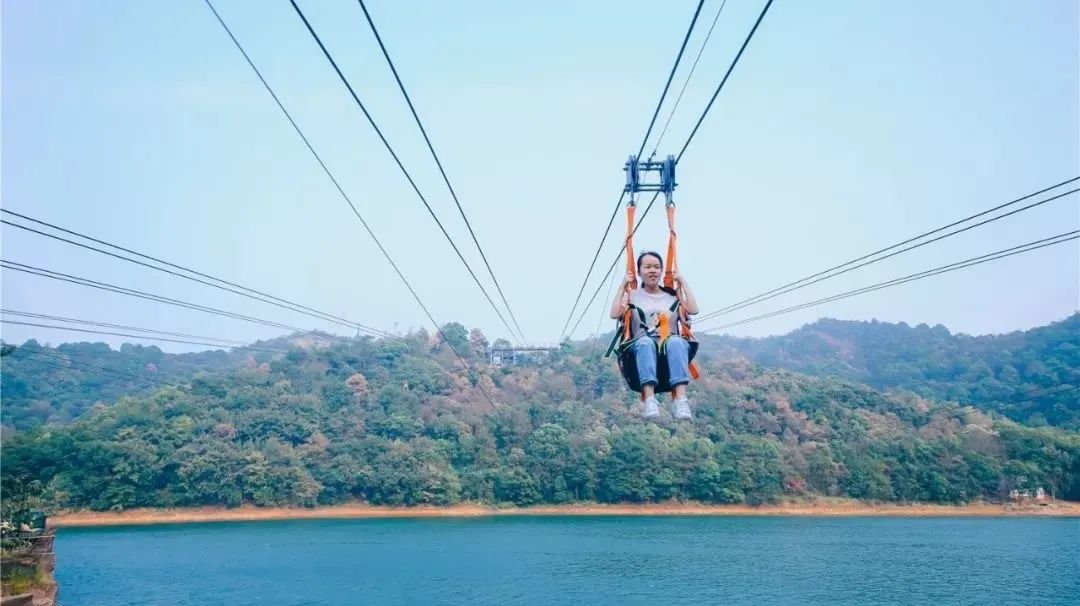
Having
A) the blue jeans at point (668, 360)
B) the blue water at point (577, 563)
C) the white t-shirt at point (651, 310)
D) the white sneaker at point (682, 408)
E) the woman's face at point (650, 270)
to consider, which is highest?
the woman's face at point (650, 270)

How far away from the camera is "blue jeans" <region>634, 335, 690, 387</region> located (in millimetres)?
7121

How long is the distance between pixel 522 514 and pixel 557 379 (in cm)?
2081

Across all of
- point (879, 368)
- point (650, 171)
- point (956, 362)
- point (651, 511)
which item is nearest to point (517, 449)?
point (651, 511)

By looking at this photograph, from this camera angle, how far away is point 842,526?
51.4m

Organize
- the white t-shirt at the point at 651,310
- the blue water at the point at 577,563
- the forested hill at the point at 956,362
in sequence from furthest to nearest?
the forested hill at the point at 956,362 < the blue water at the point at 577,563 < the white t-shirt at the point at 651,310

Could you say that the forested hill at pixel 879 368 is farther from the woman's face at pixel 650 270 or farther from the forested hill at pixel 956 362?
the woman's face at pixel 650 270

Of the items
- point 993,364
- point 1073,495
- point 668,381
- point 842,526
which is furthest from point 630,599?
point 993,364

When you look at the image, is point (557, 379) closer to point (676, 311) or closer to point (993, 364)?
point (993, 364)

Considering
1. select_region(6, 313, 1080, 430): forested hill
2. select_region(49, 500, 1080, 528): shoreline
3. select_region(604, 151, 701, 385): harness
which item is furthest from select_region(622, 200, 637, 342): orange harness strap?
select_region(6, 313, 1080, 430): forested hill

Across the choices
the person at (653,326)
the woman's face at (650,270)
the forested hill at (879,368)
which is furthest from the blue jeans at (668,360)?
the forested hill at (879,368)

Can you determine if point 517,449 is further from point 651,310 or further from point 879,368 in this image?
point 879,368

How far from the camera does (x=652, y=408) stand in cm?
707

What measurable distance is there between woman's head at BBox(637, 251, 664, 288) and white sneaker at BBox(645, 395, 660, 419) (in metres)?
0.97

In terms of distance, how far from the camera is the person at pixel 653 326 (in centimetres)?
714
